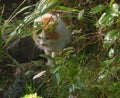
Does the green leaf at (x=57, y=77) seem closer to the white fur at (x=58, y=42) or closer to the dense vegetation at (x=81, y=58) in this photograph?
the dense vegetation at (x=81, y=58)

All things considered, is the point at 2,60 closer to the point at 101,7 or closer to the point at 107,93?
the point at 107,93

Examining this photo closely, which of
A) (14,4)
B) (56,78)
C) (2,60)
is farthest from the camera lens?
(14,4)

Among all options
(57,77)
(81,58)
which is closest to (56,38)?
(81,58)

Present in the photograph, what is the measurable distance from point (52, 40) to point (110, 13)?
176 centimetres

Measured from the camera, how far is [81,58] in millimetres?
2615

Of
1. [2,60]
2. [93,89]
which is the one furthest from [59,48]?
[93,89]

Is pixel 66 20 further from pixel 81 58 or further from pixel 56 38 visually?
pixel 81 58

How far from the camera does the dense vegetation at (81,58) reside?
1.32m

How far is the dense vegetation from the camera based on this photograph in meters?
1.32

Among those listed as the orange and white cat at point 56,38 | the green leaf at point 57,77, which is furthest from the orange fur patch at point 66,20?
the green leaf at point 57,77

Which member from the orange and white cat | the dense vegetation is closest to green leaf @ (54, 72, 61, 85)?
the dense vegetation

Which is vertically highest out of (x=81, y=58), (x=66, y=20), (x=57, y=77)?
(x=57, y=77)

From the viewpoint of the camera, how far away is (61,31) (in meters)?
2.95

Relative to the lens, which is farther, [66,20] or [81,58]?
[66,20]
